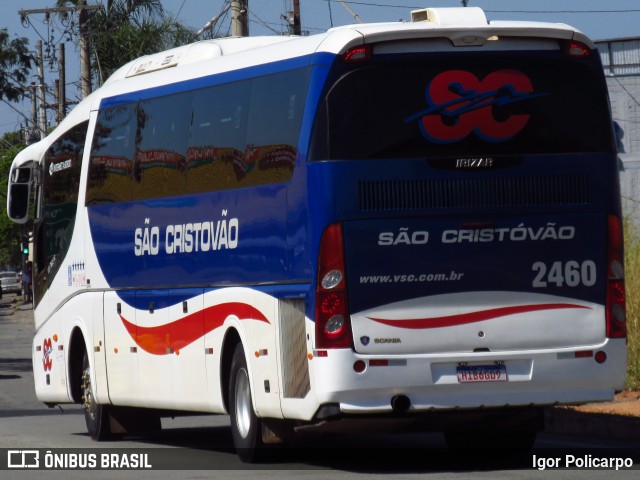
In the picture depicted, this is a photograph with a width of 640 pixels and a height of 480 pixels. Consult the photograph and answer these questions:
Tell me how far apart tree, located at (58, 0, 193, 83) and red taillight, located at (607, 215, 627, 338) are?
31121 millimetres

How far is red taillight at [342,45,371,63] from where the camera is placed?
12359 millimetres

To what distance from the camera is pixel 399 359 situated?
12219 millimetres

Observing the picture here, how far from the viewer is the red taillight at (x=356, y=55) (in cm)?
1236

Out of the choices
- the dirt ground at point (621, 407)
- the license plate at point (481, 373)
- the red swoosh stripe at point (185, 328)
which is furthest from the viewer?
the dirt ground at point (621, 407)

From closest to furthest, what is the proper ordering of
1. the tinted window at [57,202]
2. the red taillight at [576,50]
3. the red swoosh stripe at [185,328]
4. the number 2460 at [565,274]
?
1. the number 2460 at [565,274]
2. the red taillight at [576,50]
3. the red swoosh stripe at [185,328]
4. the tinted window at [57,202]

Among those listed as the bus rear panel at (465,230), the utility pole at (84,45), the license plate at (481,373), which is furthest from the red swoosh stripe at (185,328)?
the utility pole at (84,45)

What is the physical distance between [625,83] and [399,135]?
116ft

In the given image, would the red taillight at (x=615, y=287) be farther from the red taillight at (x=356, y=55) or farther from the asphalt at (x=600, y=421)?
the red taillight at (x=356, y=55)

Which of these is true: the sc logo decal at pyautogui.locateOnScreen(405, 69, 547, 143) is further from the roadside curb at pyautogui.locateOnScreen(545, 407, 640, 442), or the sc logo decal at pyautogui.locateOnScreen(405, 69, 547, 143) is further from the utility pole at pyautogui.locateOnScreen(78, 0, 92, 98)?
the utility pole at pyautogui.locateOnScreen(78, 0, 92, 98)

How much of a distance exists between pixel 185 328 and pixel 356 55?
359 cm

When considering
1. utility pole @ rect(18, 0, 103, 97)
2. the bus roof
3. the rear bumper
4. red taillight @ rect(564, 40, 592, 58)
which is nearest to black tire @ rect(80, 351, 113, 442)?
the bus roof

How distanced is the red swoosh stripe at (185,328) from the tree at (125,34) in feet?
91.3

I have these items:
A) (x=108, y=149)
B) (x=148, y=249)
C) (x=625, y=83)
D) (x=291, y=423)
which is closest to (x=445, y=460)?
(x=291, y=423)

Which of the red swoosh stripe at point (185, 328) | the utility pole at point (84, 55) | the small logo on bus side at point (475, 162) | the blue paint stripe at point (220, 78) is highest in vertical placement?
the utility pole at point (84, 55)
